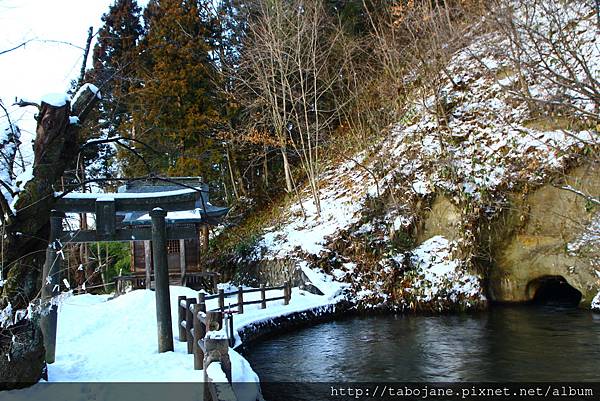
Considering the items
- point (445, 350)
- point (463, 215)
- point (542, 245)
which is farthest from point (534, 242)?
point (445, 350)

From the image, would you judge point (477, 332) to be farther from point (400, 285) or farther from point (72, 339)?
point (72, 339)

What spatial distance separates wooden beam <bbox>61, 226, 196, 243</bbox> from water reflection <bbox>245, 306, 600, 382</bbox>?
308 cm

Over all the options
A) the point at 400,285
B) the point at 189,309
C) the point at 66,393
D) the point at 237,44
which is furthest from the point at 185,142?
the point at 66,393

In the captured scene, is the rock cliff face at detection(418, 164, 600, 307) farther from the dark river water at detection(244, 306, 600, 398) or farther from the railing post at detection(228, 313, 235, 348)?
the railing post at detection(228, 313, 235, 348)

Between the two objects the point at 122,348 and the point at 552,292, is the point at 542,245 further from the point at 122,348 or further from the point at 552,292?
the point at 122,348

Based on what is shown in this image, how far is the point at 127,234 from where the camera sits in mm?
7516

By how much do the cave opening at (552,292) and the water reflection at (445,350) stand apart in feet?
4.65

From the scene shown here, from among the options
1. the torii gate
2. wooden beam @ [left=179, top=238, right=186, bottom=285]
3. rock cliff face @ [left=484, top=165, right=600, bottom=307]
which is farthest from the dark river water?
wooden beam @ [left=179, top=238, right=186, bottom=285]

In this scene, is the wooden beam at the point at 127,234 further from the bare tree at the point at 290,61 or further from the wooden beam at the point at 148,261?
the bare tree at the point at 290,61

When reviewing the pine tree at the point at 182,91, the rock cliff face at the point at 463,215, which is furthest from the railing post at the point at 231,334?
the pine tree at the point at 182,91

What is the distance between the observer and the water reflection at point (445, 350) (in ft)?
26.8

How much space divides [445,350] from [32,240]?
310 inches

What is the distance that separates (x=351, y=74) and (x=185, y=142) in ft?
27.8

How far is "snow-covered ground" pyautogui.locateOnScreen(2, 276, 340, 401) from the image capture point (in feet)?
19.8
